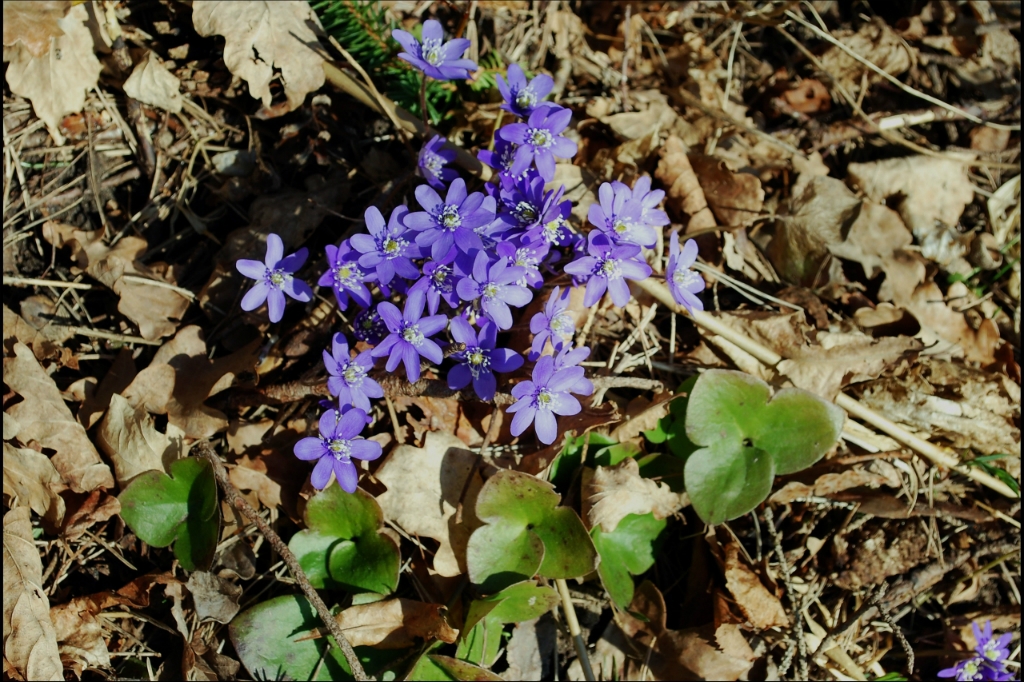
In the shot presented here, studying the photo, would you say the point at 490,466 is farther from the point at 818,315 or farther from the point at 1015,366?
the point at 1015,366

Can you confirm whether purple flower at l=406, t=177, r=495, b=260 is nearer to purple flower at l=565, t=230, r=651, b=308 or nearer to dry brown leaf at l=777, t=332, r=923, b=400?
purple flower at l=565, t=230, r=651, b=308

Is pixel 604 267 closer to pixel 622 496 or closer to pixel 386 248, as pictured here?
pixel 386 248

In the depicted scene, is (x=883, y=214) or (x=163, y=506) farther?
(x=883, y=214)

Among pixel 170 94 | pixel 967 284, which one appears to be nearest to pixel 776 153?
pixel 967 284

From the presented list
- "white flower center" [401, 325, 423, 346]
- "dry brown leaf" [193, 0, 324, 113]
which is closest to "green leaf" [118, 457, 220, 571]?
"white flower center" [401, 325, 423, 346]

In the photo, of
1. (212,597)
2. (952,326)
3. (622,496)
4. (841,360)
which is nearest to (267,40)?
(212,597)

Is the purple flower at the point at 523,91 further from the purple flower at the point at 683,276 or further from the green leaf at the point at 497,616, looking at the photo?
the green leaf at the point at 497,616

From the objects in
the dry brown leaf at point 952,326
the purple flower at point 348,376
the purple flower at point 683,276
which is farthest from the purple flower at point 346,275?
the dry brown leaf at point 952,326
